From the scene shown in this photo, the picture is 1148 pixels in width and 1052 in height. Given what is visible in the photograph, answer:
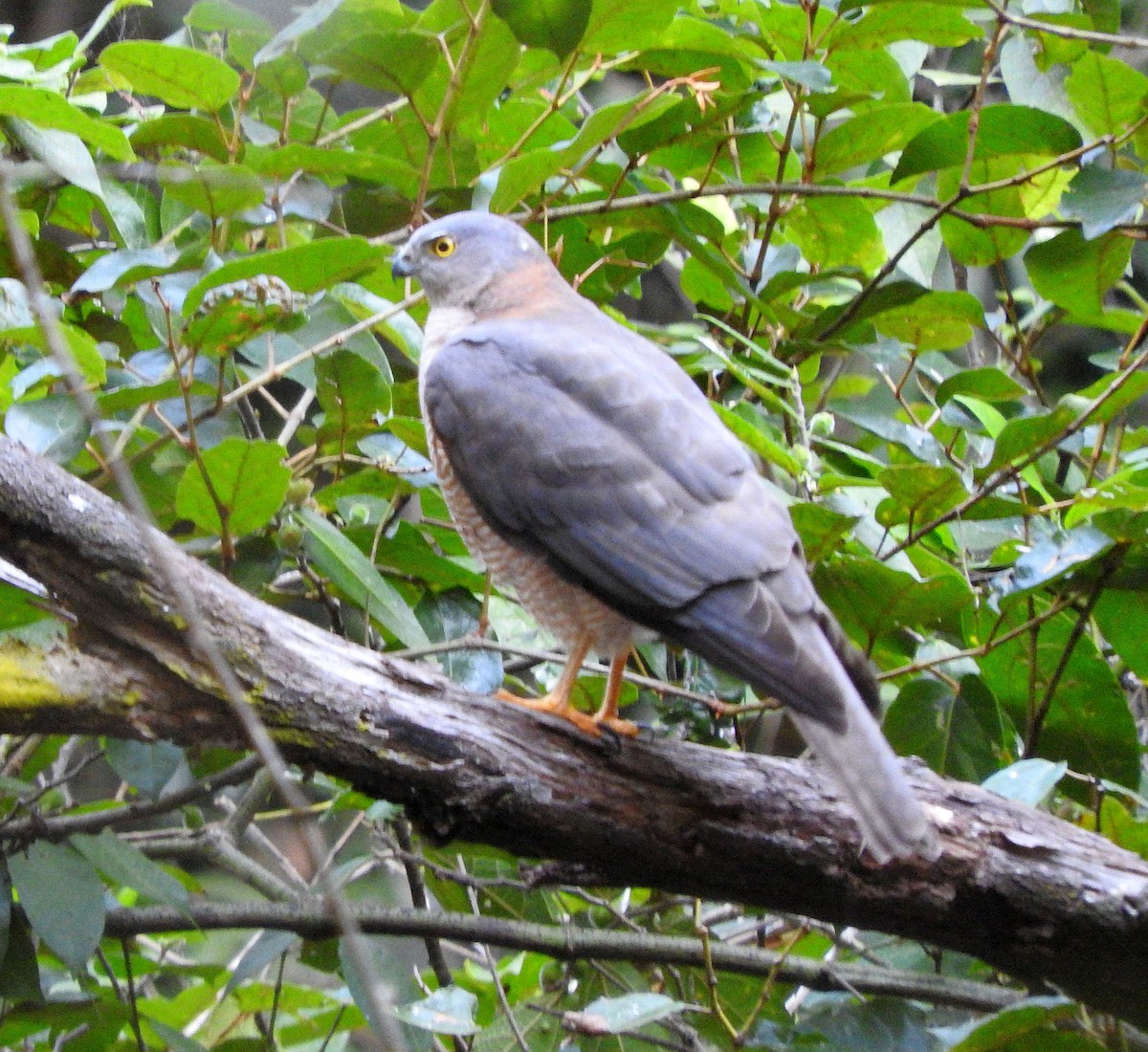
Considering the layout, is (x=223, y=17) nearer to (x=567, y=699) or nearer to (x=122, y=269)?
(x=122, y=269)

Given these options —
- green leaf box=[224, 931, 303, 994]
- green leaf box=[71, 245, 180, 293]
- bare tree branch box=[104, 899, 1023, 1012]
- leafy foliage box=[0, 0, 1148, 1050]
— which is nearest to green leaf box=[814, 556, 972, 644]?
leafy foliage box=[0, 0, 1148, 1050]

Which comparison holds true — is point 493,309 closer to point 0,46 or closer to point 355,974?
point 0,46

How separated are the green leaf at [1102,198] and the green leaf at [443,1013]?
2117 millimetres

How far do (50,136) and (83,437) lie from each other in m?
0.67

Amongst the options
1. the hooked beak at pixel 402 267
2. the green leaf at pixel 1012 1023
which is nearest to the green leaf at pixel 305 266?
the hooked beak at pixel 402 267

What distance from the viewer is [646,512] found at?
2.55m

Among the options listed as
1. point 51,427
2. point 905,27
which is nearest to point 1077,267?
point 905,27

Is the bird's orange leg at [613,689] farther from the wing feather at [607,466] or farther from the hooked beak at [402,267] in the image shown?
the hooked beak at [402,267]

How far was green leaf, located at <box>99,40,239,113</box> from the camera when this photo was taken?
8.91ft

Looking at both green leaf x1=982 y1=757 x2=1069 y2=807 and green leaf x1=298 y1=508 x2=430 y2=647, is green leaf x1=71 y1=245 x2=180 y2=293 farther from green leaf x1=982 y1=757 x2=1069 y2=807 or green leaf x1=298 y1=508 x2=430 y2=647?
green leaf x1=982 y1=757 x2=1069 y2=807

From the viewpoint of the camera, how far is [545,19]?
9.08 feet

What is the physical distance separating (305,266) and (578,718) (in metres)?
Result: 1.03

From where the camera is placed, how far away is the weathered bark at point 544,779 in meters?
2.06

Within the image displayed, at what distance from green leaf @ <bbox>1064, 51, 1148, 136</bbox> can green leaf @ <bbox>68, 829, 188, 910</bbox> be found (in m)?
2.75
